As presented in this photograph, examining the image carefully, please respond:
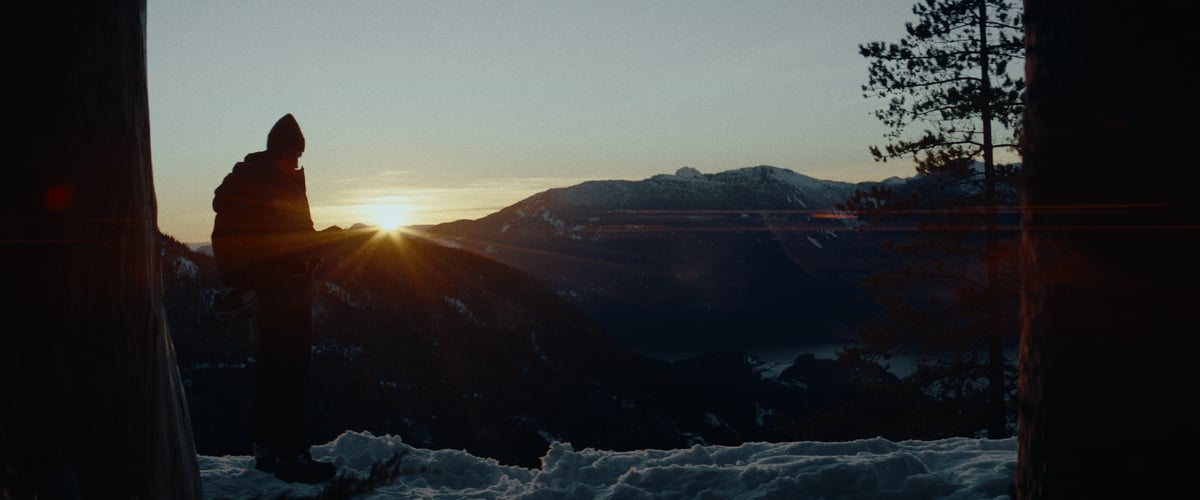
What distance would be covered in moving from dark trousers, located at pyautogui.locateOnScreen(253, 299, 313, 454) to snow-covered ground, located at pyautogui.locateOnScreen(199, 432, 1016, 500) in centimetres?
27

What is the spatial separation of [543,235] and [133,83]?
178 metres

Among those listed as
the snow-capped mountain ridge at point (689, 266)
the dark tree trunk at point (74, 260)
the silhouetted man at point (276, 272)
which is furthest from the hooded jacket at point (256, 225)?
the snow-capped mountain ridge at point (689, 266)

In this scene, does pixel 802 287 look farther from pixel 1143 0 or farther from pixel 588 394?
pixel 1143 0

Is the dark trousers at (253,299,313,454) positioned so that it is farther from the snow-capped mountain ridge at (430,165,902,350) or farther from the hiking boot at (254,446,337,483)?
the snow-capped mountain ridge at (430,165,902,350)

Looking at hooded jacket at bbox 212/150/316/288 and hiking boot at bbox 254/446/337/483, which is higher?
hooded jacket at bbox 212/150/316/288

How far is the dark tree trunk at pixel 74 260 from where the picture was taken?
2.34 metres

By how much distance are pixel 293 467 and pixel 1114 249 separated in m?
4.31

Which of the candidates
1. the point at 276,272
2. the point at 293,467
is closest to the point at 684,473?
the point at 293,467

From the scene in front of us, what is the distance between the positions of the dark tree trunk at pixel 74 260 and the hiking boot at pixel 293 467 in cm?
198

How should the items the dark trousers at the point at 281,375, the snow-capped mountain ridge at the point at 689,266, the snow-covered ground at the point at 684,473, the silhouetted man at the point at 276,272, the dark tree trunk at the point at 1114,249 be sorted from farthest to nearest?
the snow-capped mountain ridge at the point at 689,266
the dark trousers at the point at 281,375
the silhouetted man at the point at 276,272
the snow-covered ground at the point at 684,473
the dark tree trunk at the point at 1114,249

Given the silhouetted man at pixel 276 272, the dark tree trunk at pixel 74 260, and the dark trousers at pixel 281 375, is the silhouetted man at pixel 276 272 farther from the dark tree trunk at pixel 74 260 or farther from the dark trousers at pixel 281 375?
the dark tree trunk at pixel 74 260

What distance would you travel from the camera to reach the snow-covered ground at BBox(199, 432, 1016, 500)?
434 centimetres

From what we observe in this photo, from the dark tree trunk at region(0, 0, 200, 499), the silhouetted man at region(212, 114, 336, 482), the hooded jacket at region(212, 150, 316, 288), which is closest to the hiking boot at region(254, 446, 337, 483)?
the silhouetted man at region(212, 114, 336, 482)

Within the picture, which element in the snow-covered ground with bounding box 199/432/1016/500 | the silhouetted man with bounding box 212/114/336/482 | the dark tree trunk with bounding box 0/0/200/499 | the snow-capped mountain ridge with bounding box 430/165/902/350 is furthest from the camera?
the snow-capped mountain ridge with bounding box 430/165/902/350
